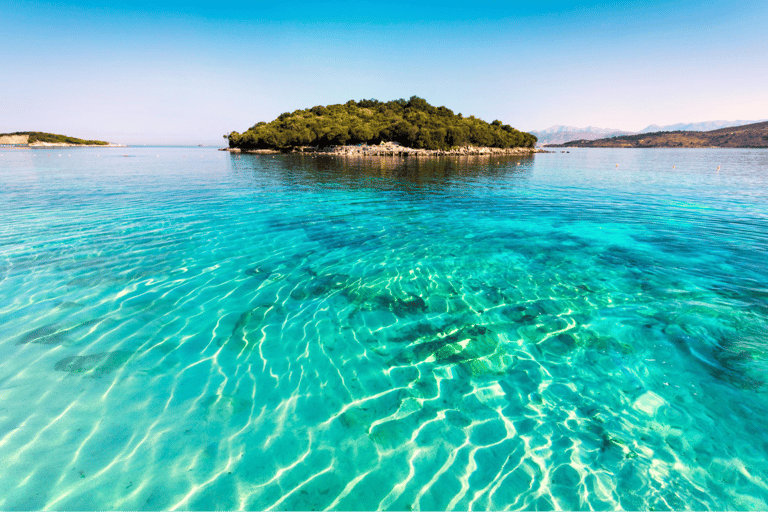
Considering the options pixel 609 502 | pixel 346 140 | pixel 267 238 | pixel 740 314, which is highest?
pixel 346 140

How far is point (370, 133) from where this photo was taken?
318 feet

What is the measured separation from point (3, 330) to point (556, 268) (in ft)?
43.7

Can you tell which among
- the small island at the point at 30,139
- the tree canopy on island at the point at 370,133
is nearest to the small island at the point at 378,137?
the tree canopy on island at the point at 370,133

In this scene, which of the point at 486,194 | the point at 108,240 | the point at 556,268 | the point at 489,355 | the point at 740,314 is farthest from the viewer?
the point at 486,194

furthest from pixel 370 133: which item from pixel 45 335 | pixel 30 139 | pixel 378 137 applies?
pixel 30 139

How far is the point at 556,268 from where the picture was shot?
9469 mm

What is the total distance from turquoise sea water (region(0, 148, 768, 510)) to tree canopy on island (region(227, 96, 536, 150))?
90060 millimetres

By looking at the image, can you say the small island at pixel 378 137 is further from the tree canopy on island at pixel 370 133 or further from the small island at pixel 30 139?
the small island at pixel 30 139

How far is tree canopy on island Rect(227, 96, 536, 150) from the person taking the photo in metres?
95.4

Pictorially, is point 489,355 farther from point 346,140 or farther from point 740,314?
point 346,140

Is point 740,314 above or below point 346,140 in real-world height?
below

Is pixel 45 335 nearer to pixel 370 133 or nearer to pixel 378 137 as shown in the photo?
pixel 370 133

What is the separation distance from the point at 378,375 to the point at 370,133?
330 ft

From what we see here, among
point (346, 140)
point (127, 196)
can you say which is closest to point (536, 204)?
point (127, 196)
